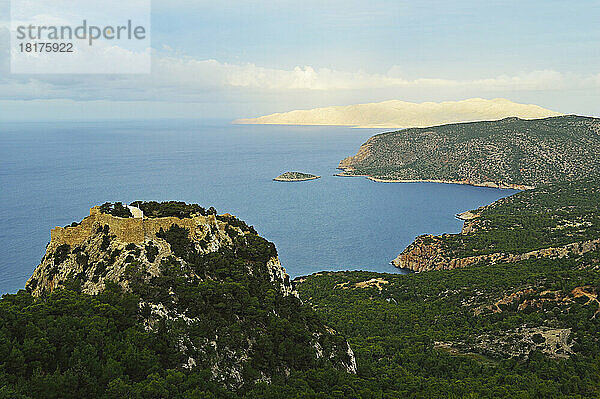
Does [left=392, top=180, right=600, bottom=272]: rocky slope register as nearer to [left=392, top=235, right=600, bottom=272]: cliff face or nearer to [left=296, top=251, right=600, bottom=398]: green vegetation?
[left=392, top=235, right=600, bottom=272]: cliff face

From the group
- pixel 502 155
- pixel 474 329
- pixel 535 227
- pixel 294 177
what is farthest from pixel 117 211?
pixel 502 155

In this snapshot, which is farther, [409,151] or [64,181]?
[409,151]

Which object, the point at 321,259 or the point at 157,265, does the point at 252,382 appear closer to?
the point at 157,265

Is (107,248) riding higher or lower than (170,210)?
lower

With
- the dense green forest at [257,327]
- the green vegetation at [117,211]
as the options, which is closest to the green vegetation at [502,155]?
the dense green forest at [257,327]

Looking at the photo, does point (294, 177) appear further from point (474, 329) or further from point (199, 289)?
point (199, 289)

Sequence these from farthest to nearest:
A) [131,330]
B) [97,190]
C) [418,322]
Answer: [97,190] → [418,322] → [131,330]

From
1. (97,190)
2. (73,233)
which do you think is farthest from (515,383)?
(97,190)

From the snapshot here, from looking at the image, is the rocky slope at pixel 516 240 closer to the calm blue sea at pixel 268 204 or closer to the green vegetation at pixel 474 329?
the green vegetation at pixel 474 329

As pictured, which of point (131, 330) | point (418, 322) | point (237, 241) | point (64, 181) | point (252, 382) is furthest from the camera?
point (64, 181)
